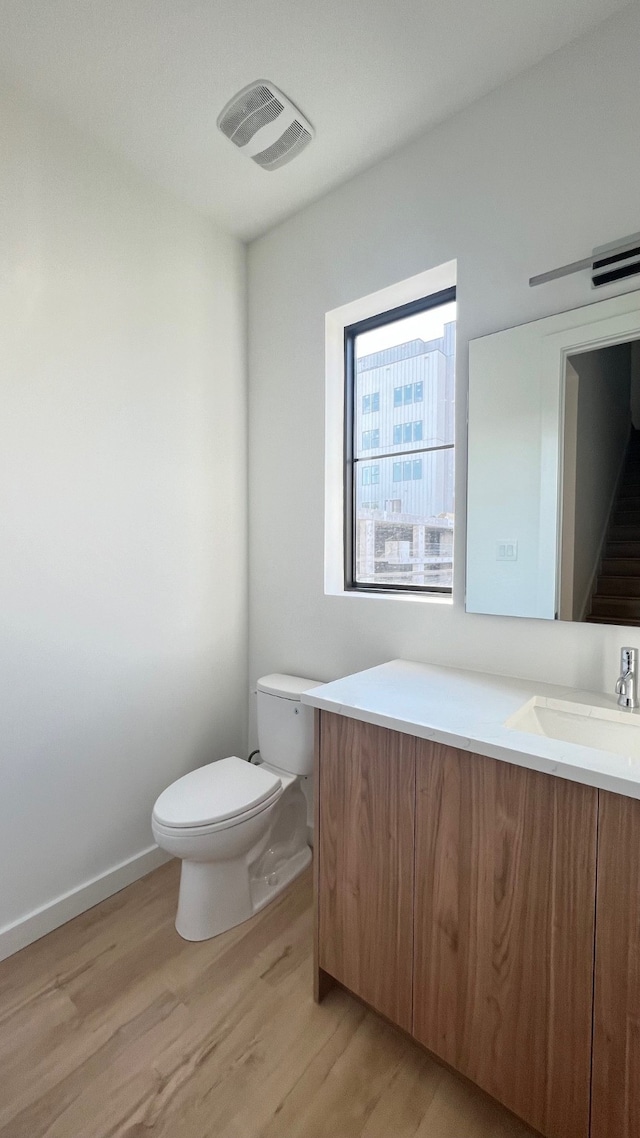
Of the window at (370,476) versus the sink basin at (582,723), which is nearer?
the sink basin at (582,723)

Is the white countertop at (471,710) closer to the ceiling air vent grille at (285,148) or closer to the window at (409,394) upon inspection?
the window at (409,394)

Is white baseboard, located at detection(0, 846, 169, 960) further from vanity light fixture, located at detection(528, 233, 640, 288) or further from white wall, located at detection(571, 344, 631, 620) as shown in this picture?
vanity light fixture, located at detection(528, 233, 640, 288)

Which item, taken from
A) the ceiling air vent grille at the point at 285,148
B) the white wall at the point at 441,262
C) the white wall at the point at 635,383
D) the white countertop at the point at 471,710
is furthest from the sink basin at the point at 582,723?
the ceiling air vent grille at the point at 285,148

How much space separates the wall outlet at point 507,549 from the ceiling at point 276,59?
1.35 meters

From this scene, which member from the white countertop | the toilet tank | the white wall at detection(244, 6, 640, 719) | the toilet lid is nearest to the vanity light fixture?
the white wall at detection(244, 6, 640, 719)

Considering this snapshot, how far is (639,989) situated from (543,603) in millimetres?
845

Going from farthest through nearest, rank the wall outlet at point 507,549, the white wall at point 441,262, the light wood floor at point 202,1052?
the wall outlet at point 507,549 → the white wall at point 441,262 → the light wood floor at point 202,1052

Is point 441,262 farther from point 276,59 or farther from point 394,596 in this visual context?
point 394,596

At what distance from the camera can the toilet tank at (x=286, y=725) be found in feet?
6.14

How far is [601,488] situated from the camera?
1.30 metres

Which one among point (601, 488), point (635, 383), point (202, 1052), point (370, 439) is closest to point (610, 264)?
point (635, 383)

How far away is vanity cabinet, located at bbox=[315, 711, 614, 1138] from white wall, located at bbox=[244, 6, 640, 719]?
53cm

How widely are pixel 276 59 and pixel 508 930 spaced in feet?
7.37

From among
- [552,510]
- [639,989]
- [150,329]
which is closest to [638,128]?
[552,510]
